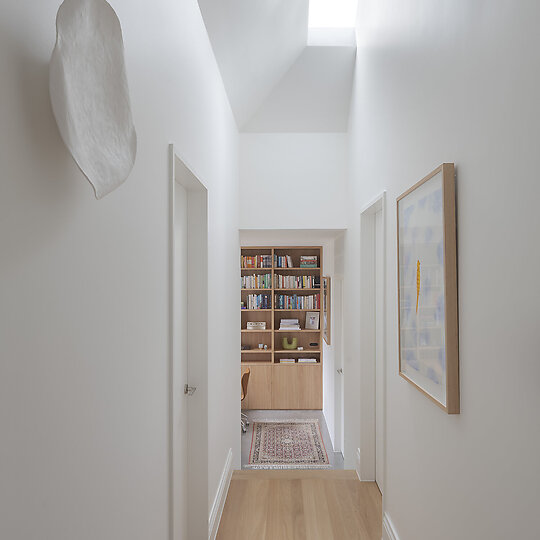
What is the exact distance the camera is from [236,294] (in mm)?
3873

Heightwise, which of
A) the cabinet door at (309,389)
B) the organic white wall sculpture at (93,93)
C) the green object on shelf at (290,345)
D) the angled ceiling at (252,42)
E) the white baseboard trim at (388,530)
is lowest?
the cabinet door at (309,389)

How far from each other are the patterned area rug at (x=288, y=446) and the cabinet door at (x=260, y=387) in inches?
20.7

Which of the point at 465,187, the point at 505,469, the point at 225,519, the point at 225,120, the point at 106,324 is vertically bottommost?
the point at 225,519

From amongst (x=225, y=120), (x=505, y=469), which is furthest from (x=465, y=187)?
(x=225, y=120)

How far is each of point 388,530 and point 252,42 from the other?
2.87 m

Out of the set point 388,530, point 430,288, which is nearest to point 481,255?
point 430,288

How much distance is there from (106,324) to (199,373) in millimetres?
1389

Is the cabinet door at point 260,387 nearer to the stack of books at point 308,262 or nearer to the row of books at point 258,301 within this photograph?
the row of books at point 258,301

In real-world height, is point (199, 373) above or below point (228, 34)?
below

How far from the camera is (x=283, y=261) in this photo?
6918 millimetres

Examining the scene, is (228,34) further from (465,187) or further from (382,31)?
(465,187)

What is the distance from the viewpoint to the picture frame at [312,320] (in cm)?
689

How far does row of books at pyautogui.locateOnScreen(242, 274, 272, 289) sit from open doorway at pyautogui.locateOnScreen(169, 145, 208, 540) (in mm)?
4510

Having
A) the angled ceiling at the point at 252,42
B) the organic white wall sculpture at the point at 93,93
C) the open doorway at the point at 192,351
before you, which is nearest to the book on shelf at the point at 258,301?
the angled ceiling at the point at 252,42
